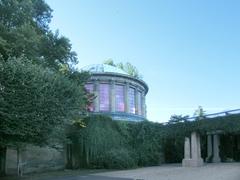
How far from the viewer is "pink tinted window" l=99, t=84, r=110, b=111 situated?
42.3 meters

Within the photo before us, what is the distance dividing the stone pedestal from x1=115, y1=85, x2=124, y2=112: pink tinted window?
12.1 meters

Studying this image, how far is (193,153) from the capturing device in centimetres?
3123

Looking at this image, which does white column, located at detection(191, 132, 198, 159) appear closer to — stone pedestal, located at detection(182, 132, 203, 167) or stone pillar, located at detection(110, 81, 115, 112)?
stone pedestal, located at detection(182, 132, 203, 167)

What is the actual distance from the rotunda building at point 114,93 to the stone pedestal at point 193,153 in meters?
10.7

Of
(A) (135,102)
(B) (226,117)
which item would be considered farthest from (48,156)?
(A) (135,102)

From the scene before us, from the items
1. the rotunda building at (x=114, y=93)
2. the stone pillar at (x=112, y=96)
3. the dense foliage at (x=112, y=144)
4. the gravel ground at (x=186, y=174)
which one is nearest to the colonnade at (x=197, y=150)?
the dense foliage at (x=112, y=144)

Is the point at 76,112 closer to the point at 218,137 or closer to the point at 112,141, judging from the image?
the point at 112,141

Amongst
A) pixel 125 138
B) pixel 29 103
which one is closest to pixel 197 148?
pixel 125 138

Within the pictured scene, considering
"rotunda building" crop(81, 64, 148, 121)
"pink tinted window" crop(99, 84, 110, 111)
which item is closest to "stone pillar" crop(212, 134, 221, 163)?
"rotunda building" crop(81, 64, 148, 121)

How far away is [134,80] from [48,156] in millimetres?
18367

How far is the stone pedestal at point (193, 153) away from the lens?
30.2 m

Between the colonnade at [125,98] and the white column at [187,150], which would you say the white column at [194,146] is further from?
the colonnade at [125,98]

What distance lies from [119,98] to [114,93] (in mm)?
804

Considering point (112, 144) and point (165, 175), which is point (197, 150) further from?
point (165, 175)
